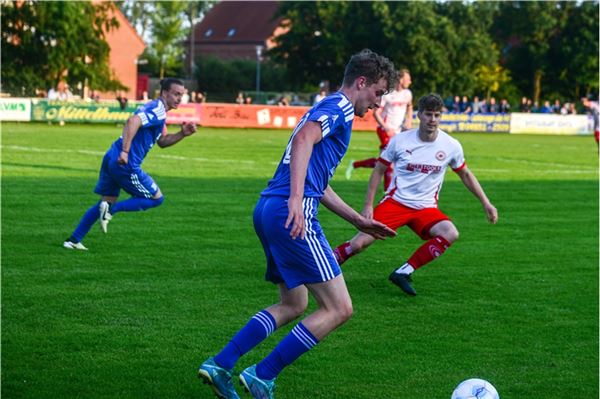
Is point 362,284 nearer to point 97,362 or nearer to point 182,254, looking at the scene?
point 182,254

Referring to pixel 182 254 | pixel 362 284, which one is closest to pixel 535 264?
pixel 362 284

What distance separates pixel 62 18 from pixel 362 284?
4591 centimetres

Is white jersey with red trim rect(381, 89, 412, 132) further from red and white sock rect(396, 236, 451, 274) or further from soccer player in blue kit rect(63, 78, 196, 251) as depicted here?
red and white sock rect(396, 236, 451, 274)

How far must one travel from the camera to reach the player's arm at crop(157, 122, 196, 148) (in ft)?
35.0

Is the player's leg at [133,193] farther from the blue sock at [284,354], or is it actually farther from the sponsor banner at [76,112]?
the sponsor banner at [76,112]

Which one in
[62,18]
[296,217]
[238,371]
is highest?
[62,18]

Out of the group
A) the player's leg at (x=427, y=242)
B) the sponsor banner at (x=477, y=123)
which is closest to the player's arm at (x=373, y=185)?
the player's leg at (x=427, y=242)

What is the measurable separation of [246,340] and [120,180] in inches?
224

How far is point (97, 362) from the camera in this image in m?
6.20

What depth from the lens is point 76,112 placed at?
39.7 m

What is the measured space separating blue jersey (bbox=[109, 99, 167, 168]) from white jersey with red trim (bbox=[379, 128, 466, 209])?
114 inches

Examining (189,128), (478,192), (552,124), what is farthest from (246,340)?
(552,124)

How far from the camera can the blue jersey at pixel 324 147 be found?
534 cm

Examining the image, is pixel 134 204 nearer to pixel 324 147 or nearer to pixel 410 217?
pixel 410 217
